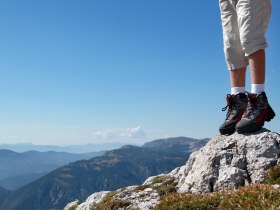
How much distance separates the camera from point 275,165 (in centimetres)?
823

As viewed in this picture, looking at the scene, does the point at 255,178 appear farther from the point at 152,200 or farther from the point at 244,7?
the point at 244,7

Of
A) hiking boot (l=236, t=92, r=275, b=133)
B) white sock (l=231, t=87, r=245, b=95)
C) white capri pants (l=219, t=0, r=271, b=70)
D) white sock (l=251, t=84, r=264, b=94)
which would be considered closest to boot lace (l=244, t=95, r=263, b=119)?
hiking boot (l=236, t=92, r=275, b=133)

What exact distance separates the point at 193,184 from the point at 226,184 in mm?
1081

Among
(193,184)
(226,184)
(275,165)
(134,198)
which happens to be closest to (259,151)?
(275,165)

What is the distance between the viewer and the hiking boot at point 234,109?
342 inches

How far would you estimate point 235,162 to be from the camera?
29.4 feet

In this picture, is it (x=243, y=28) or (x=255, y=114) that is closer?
(x=243, y=28)

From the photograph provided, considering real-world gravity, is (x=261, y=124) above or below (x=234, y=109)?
below

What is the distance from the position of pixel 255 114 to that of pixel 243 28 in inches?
81.7

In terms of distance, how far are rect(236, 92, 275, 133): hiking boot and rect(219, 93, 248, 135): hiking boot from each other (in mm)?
344

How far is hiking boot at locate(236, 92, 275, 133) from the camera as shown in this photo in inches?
322

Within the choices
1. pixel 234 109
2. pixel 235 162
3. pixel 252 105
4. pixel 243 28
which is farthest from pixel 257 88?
pixel 235 162

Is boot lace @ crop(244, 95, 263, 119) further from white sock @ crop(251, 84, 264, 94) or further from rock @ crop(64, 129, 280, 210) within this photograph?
rock @ crop(64, 129, 280, 210)

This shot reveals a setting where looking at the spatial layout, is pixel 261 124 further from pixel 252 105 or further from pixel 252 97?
pixel 252 97
